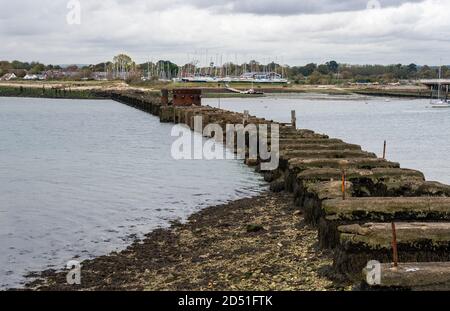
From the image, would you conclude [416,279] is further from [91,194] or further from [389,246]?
[91,194]

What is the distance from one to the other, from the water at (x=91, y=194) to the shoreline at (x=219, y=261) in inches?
36.2

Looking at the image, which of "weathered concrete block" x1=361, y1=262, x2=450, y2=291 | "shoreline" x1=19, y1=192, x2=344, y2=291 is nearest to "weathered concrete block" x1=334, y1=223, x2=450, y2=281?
"shoreline" x1=19, y1=192, x2=344, y2=291

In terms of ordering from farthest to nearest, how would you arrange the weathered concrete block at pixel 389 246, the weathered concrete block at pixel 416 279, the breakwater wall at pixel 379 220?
the weathered concrete block at pixel 389 246 < the breakwater wall at pixel 379 220 < the weathered concrete block at pixel 416 279

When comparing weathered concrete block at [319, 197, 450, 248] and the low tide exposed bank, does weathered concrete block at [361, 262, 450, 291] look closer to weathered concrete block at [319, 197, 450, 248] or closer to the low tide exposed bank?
the low tide exposed bank

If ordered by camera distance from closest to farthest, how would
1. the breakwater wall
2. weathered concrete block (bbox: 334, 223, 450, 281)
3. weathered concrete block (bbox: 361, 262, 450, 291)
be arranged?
weathered concrete block (bbox: 361, 262, 450, 291) → the breakwater wall → weathered concrete block (bbox: 334, 223, 450, 281)

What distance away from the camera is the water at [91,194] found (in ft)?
49.4

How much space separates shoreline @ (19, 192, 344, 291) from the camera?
10.9 m

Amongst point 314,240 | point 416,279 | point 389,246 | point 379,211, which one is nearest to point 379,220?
point 379,211

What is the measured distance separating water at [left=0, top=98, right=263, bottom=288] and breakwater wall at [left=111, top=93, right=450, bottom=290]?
4400 mm

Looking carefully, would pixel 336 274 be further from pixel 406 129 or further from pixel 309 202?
pixel 406 129

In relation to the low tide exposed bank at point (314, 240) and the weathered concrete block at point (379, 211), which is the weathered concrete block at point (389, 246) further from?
the weathered concrete block at point (379, 211)

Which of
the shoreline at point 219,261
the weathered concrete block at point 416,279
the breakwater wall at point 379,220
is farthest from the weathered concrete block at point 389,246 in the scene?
the weathered concrete block at point 416,279

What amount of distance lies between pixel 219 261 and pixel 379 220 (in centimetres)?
322

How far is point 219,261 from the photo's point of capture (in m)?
12.6
